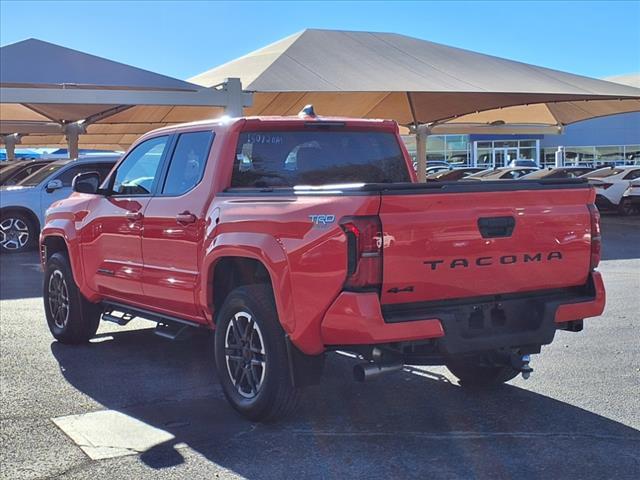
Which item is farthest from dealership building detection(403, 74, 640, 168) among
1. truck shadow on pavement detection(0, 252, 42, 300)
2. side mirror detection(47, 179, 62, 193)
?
truck shadow on pavement detection(0, 252, 42, 300)

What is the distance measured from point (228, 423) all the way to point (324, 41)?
18.8 meters

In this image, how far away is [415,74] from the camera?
21.3 meters

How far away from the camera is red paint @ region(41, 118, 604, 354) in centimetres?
429

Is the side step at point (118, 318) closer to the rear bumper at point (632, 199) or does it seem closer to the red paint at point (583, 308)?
the red paint at point (583, 308)

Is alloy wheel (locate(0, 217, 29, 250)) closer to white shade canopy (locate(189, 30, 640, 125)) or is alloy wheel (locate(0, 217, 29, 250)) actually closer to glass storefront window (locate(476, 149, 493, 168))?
white shade canopy (locate(189, 30, 640, 125))

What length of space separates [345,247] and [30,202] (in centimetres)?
1262

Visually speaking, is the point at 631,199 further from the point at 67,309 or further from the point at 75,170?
the point at 67,309

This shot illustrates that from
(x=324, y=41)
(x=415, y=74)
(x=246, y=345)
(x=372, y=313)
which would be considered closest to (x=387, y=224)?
(x=372, y=313)

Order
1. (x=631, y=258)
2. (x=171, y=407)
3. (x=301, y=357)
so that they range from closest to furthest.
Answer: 1. (x=301, y=357)
2. (x=171, y=407)
3. (x=631, y=258)

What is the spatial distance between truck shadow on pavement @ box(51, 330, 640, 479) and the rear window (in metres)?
1.59

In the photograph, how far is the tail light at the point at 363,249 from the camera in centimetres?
424

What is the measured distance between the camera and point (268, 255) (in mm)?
4664

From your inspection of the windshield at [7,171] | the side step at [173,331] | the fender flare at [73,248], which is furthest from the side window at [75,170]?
the side step at [173,331]

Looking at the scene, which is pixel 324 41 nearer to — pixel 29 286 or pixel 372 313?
pixel 29 286
